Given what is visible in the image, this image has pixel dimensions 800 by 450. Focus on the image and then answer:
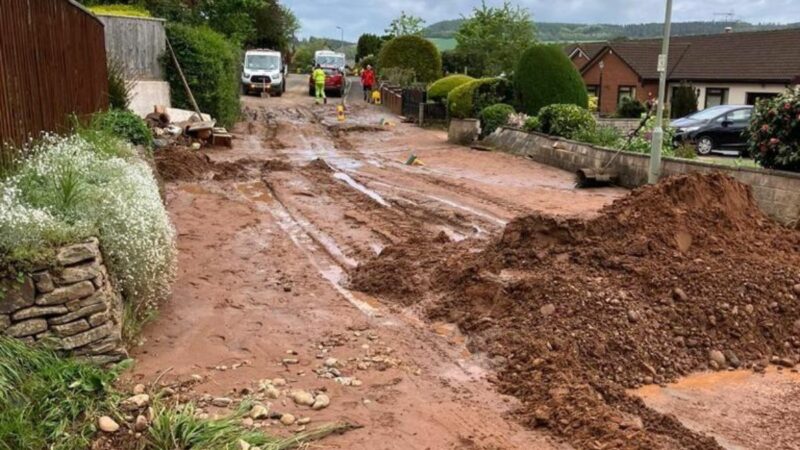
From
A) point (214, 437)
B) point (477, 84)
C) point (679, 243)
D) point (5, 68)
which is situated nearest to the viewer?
point (214, 437)

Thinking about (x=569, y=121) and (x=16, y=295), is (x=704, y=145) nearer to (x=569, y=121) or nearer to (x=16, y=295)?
(x=569, y=121)

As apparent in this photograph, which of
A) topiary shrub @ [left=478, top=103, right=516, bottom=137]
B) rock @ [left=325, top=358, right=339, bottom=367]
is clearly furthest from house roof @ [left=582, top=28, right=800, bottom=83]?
rock @ [left=325, top=358, right=339, bottom=367]

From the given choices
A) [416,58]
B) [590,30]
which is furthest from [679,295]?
[590,30]

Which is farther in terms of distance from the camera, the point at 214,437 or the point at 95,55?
the point at 95,55

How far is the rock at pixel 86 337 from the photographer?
15.8 ft

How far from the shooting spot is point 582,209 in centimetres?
1200

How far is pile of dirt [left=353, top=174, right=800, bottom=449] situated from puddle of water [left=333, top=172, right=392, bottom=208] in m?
4.19

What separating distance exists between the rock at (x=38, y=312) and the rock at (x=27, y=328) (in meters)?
0.03

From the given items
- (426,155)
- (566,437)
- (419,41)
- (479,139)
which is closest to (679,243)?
(566,437)

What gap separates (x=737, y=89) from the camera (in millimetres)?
37375

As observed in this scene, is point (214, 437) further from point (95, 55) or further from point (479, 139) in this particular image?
point (479, 139)

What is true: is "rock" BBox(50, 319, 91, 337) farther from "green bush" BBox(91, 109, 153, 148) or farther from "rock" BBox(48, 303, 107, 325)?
"green bush" BBox(91, 109, 153, 148)

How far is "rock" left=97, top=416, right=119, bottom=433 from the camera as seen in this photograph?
4.26 metres

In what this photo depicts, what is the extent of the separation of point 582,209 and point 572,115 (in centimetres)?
695
